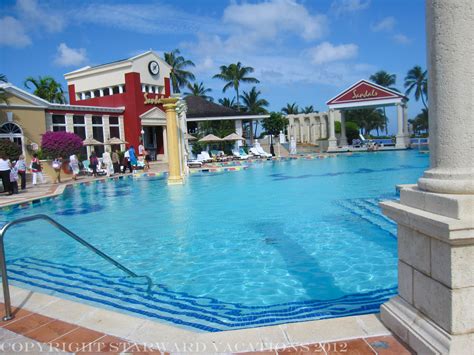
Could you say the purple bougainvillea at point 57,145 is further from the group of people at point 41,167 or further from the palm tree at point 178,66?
the palm tree at point 178,66

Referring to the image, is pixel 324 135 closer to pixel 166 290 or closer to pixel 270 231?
pixel 270 231

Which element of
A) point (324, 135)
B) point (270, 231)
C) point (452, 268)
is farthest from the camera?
point (324, 135)

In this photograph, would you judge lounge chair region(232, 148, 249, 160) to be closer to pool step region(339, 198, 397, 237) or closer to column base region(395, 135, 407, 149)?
column base region(395, 135, 407, 149)

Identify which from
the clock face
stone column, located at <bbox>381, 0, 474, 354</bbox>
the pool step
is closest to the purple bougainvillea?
the clock face

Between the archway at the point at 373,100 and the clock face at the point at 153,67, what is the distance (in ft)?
55.3

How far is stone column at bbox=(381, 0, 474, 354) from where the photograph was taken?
7.58 feet

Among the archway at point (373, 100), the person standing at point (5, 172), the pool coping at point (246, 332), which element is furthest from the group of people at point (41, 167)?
the archway at point (373, 100)

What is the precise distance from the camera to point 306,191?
13.0 meters

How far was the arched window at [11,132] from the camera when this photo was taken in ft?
74.0

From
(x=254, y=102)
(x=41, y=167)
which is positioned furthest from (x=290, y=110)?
(x=41, y=167)

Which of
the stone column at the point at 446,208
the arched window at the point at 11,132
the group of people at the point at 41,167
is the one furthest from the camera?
the arched window at the point at 11,132

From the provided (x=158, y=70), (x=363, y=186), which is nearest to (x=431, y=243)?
(x=363, y=186)

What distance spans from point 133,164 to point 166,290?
19.8 meters

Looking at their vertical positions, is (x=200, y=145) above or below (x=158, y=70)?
below
